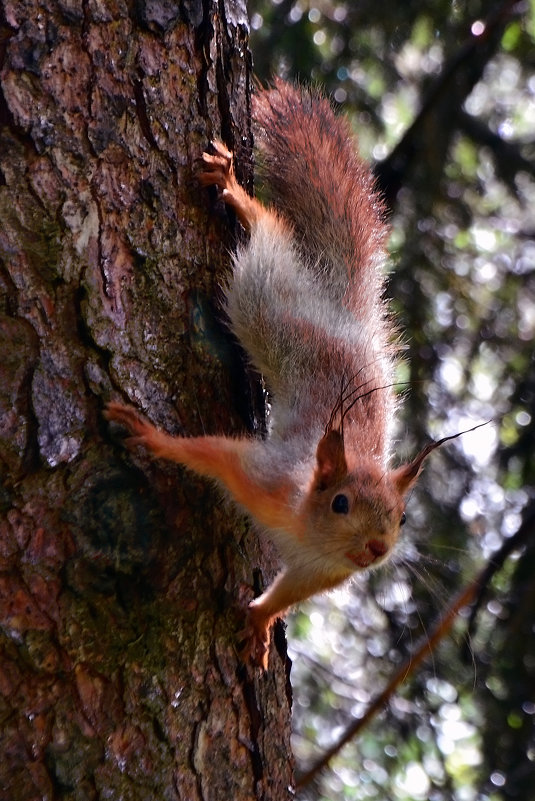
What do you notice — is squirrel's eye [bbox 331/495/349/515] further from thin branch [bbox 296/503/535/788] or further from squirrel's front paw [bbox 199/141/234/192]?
squirrel's front paw [bbox 199/141/234/192]

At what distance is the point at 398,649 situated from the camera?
3.54 m

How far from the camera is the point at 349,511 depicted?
7.77ft

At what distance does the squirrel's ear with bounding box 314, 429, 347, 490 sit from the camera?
7.54 feet

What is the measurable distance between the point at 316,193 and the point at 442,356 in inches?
45.1

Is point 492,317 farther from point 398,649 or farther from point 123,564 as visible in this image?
Answer: point 123,564

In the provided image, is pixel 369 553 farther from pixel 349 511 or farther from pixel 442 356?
pixel 442 356

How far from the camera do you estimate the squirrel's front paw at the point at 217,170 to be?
227 cm

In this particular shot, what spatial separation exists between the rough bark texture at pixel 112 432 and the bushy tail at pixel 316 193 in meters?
0.51

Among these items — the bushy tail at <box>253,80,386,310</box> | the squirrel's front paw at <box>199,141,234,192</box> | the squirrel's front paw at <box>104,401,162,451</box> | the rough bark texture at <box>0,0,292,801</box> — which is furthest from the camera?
the bushy tail at <box>253,80,386,310</box>

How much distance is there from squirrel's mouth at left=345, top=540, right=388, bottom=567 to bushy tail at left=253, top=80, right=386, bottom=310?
2.62 feet

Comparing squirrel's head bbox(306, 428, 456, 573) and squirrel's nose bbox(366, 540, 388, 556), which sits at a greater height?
squirrel's head bbox(306, 428, 456, 573)

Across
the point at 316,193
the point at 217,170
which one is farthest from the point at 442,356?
the point at 217,170

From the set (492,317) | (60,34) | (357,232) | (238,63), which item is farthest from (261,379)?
(492,317)

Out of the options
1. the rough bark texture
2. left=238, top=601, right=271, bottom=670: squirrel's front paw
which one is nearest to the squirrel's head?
the rough bark texture
